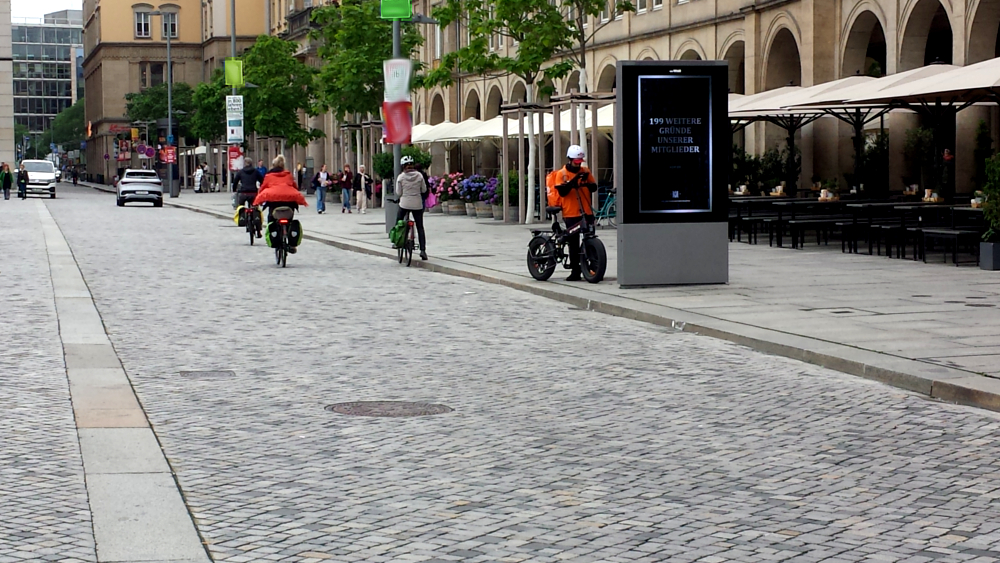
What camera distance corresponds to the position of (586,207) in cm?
1905

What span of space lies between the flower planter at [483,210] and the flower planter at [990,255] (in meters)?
21.4

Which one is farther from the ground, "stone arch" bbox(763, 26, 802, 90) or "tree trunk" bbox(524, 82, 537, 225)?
"stone arch" bbox(763, 26, 802, 90)

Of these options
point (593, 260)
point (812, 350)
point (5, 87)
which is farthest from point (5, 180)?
point (812, 350)

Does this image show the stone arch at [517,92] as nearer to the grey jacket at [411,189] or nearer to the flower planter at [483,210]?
the flower planter at [483,210]

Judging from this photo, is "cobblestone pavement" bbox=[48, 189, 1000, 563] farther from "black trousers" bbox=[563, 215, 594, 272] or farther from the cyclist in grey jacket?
the cyclist in grey jacket

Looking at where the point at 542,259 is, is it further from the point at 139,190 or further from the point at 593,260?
the point at 139,190

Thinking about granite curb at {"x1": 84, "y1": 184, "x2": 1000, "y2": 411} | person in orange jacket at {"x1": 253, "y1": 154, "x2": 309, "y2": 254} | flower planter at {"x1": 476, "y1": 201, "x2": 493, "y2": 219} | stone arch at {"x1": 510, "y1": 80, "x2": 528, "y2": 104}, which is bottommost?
Answer: granite curb at {"x1": 84, "y1": 184, "x2": 1000, "y2": 411}

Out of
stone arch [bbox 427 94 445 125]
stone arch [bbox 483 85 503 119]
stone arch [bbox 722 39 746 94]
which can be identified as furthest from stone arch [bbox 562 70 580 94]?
stone arch [bbox 427 94 445 125]

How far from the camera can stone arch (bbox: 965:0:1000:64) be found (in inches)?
1096

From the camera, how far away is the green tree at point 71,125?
164750mm

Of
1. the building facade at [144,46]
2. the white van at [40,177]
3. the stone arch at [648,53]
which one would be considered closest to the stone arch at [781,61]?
the stone arch at [648,53]

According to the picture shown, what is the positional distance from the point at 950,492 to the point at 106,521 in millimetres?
3851

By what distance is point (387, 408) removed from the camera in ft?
30.6

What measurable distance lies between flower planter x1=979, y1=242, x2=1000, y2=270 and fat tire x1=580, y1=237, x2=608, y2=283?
517 cm
